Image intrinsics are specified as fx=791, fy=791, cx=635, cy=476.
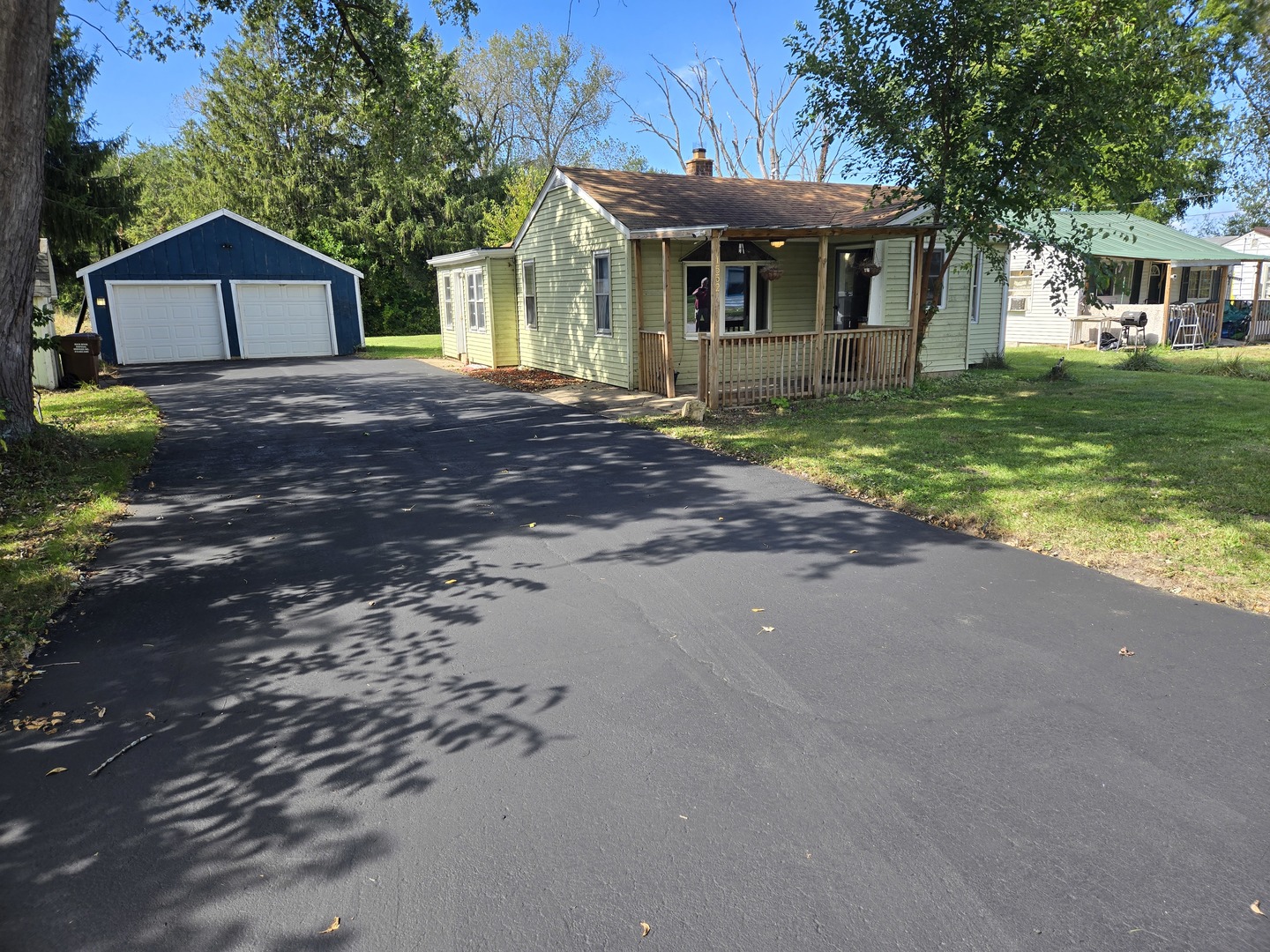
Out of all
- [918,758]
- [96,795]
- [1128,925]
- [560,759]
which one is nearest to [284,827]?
[96,795]

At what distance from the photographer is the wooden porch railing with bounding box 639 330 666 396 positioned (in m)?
13.8

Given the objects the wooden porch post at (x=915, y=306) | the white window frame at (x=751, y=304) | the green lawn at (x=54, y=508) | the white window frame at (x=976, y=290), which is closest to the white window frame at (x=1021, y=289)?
the white window frame at (x=976, y=290)

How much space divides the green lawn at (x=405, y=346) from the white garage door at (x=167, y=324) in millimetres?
4327

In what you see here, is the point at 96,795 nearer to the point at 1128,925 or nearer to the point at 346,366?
the point at 1128,925

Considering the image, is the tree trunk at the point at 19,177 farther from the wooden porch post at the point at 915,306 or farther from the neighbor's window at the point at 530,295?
the wooden porch post at the point at 915,306

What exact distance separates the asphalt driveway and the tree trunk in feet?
12.7

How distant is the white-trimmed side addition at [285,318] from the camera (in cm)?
2325

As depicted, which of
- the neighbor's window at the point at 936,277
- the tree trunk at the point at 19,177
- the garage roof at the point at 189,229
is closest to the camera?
the tree trunk at the point at 19,177

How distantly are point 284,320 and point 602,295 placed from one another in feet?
43.5

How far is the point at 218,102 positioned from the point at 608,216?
90.6 feet

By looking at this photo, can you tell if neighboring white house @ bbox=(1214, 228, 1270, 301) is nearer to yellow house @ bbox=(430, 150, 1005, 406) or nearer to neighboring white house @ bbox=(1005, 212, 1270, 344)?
neighboring white house @ bbox=(1005, 212, 1270, 344)

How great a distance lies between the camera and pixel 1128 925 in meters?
2.38

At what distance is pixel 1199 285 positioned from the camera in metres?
28.0

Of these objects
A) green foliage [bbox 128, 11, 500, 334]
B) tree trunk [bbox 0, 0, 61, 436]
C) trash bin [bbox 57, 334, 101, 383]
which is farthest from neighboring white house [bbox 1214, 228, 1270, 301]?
trash bin [bbox 57, 334, 101, 383]
